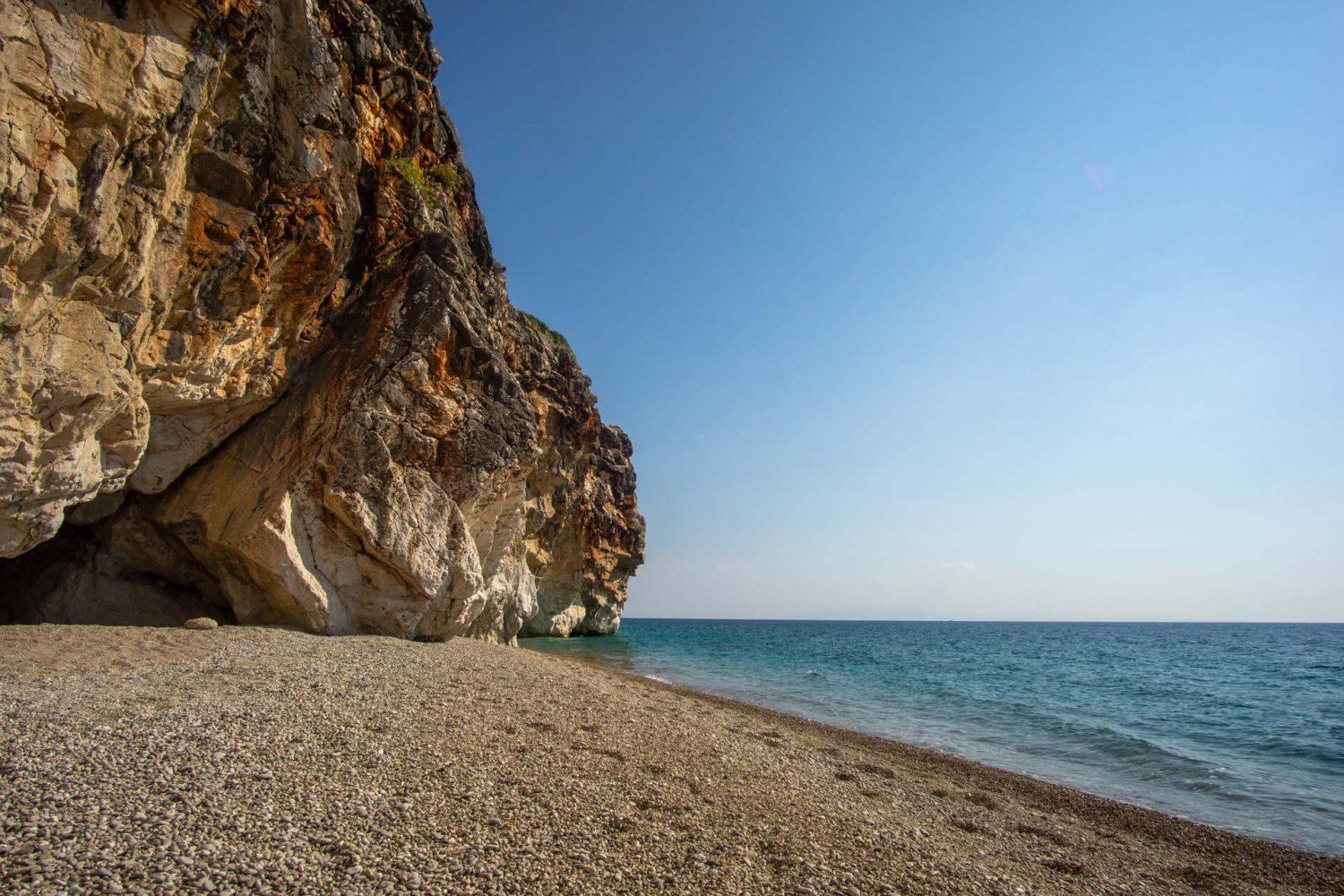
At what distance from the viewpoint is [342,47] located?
16406mm

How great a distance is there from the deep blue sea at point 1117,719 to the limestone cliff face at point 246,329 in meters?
13.6

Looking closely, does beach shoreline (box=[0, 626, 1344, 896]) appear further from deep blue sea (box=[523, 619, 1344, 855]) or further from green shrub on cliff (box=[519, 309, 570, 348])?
green shrub on cliff (box=[519, 309, 570, 348])

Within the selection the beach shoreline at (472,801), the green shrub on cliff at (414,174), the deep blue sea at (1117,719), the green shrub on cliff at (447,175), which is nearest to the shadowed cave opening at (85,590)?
the beach shoreline at (472,801)

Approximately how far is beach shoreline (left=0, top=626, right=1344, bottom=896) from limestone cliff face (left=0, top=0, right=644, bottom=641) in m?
4.13

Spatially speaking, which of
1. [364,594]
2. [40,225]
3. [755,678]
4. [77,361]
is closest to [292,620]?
[364,594]

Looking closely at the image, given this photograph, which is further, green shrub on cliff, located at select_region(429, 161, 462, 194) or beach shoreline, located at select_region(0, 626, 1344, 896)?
green shrub on cliff, located at select_region(429, 161, 462, 194)

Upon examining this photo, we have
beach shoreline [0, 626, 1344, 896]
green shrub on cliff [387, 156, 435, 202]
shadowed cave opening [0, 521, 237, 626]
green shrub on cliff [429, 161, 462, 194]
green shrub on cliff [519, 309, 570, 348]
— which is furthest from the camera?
green shrub on cliff [519, 309, 570, 348]

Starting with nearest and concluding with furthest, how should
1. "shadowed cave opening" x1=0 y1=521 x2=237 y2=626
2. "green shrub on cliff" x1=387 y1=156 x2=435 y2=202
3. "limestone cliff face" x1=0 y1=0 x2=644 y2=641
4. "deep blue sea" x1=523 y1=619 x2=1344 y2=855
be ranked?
1. "limestone cliff face" x1=0 y1=0 x2=644 y2=641
2. "deep blue sea" x1=523 y1=619 x2=1344 y2=855
3. "shadowed cave opening" x1=0 y1=521 x2=237 y2=626
4. "green shrub on cliff" x1=387 y1=156 x2=435 y2=202

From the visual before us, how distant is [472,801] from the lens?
273 inches

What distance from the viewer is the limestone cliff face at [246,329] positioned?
1023 centimetres

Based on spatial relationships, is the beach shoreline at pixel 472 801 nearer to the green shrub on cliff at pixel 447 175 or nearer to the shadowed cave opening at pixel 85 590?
the shadowed cave opening at pixel 85 590

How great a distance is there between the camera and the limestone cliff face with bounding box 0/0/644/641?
403 inches

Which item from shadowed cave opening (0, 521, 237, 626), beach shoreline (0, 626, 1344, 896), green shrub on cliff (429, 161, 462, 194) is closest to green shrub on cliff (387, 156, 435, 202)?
green shrub on cliff (429, 161, 462, 194)

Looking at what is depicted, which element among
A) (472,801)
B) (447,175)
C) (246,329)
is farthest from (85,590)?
(472,801)
